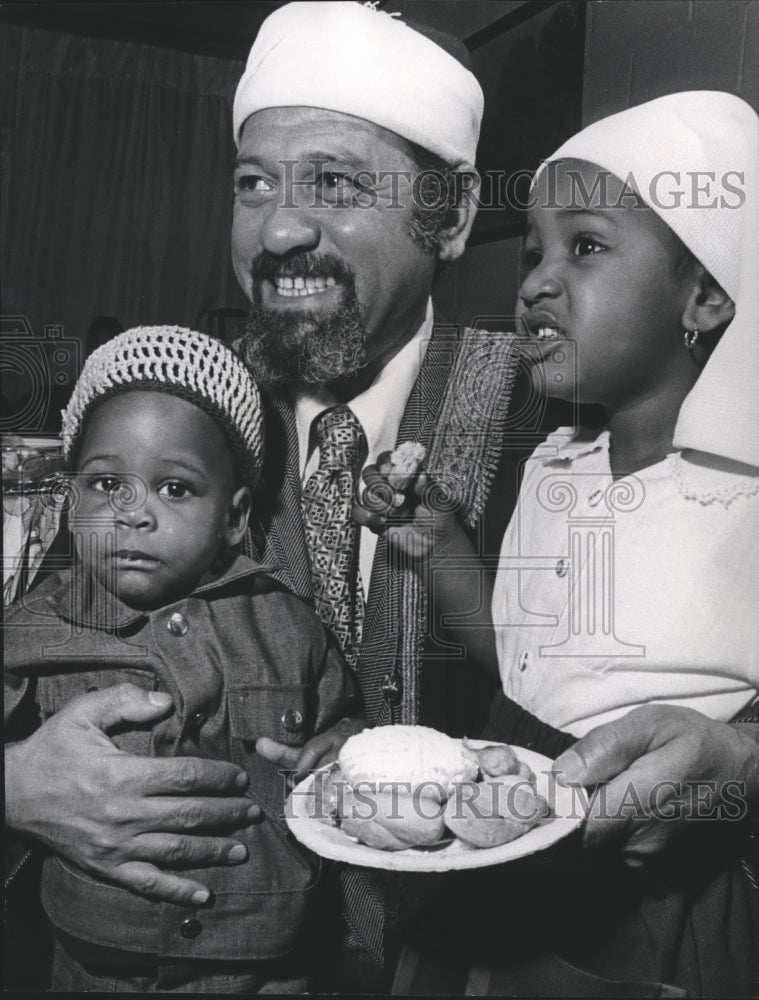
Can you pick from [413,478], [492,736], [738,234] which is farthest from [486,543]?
[738,234]

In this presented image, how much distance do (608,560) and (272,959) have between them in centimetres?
63

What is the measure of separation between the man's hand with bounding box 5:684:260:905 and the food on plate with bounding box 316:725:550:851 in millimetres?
142

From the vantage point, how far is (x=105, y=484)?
3.75 feet

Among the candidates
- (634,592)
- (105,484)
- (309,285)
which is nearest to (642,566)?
(634,592)

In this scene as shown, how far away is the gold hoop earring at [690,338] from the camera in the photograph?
115cm

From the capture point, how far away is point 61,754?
3.78ft

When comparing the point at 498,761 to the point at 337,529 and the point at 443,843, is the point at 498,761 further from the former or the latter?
the point at 337,529

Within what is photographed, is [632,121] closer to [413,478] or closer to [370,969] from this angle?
[413,478]

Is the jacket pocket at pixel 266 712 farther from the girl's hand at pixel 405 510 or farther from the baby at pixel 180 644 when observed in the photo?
the girl's hand at pixel 405 510

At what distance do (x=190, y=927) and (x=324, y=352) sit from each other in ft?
2.34

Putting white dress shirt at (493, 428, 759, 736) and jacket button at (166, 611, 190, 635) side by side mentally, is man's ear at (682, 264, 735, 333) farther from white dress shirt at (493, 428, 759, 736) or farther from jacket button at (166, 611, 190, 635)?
jacket button at (166, 611, 190, 635)

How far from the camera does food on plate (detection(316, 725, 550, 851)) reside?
3.45 ft

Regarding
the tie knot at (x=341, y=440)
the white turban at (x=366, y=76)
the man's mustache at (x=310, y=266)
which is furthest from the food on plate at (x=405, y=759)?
the white turban at (x=366, y=76)

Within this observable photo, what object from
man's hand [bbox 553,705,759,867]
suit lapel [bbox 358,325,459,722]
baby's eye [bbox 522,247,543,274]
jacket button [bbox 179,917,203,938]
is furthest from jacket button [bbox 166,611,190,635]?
baby's eye [bbox 522,247,543,274]
